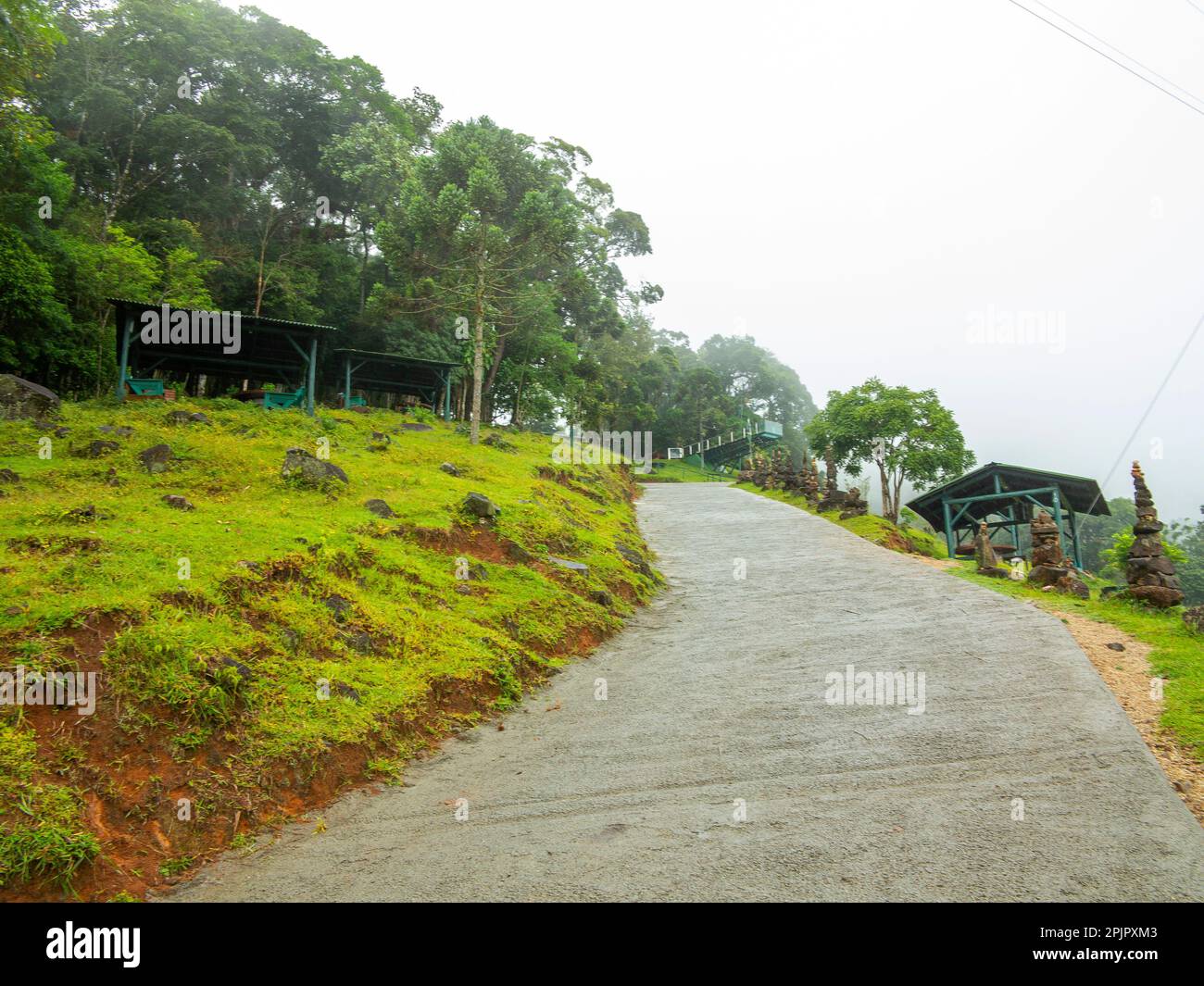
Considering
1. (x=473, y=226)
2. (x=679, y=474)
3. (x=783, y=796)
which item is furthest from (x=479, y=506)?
(x=679, y=474)

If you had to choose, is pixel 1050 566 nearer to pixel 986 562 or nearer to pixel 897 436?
pixel 986 562

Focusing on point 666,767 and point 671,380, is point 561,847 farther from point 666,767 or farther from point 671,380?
point 671,380

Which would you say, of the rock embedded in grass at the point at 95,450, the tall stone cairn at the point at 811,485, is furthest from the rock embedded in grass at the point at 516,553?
the tall stone cairn at the point at 811,485

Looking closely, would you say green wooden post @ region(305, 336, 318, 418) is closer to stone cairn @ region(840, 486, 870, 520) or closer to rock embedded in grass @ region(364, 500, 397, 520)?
rock embedded in grass @ region(364, 500, 397, 520)

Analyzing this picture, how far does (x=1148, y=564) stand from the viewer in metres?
11.4

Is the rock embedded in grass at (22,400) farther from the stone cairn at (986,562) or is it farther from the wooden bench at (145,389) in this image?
the stone cairn at (986,562)

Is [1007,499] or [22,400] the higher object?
[22,400]

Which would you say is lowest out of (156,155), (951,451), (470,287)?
(951,451)

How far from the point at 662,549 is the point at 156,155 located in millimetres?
36481

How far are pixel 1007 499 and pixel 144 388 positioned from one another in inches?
1338

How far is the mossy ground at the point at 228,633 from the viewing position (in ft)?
16.9

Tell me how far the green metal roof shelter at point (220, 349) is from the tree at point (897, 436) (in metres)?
27.0
